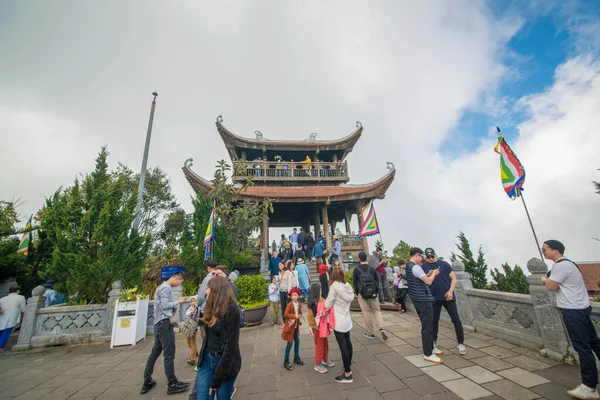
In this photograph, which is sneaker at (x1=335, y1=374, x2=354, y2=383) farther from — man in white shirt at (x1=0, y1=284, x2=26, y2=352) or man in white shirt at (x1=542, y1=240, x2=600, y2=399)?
man in white shirt at (x1=0, y1=284, x2=26, y2=352)

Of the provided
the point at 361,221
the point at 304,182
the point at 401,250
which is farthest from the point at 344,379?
the point at 401,250

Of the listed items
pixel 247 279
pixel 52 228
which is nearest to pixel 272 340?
pixel 247 279

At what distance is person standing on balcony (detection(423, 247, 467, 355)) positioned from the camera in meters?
3.96

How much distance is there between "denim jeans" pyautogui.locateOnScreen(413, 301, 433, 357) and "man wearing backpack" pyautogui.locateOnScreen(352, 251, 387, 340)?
937 mm

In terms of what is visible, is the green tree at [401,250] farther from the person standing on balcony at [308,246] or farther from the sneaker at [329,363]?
the sneaker at [329,363]

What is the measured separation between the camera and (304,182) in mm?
16031

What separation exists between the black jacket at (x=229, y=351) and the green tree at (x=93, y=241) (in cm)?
609

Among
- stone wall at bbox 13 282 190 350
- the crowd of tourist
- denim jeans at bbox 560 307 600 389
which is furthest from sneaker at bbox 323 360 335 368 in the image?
stone wall at bbox 13 282 190 350

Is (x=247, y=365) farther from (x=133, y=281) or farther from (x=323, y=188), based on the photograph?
(x=323, y=188)

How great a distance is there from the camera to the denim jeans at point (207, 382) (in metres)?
2.21

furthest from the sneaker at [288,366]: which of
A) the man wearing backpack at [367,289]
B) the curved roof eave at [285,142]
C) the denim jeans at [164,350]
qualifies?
the curved roof eave at [285,142]

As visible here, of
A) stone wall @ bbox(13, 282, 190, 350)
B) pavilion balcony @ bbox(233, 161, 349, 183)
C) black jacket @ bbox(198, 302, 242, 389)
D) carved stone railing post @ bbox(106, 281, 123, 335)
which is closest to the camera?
black jacket @ bbox(198, 302, 242, 389)

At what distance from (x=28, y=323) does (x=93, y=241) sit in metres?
2.17

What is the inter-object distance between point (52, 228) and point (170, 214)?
13201 millimetres
